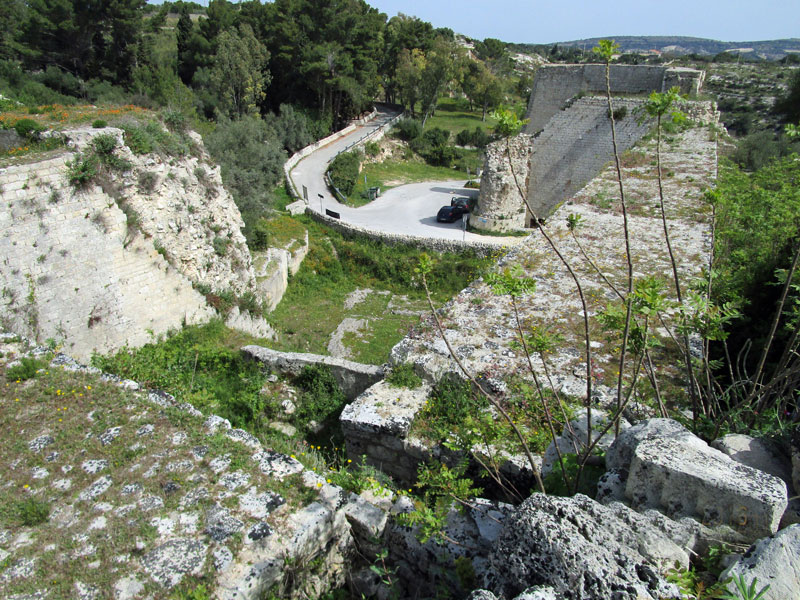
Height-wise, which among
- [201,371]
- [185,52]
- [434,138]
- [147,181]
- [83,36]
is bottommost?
[201,371]

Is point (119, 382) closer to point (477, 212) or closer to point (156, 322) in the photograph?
point (156, 322)

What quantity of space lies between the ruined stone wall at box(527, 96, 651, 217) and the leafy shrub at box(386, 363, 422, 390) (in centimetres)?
1257

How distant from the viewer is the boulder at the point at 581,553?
195 centimetres

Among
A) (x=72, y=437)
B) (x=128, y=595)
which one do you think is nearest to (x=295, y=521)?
(x=128, y=595)

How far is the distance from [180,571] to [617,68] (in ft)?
85.8

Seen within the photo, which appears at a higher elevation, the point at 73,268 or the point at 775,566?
the point at 775,566

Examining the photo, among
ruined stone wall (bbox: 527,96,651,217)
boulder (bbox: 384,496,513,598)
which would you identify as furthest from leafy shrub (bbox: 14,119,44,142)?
ruined stone wall (bbox: 527,96,651,217)

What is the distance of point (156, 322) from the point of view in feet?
30.1

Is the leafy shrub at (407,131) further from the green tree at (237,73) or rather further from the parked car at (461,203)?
the parked car at (461,203)

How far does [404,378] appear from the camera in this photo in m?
5.21

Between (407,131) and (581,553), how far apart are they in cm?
3756

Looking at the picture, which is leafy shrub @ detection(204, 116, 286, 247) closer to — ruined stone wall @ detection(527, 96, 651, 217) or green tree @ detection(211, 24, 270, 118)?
green tree @ detection(211, 24, 270, 118)

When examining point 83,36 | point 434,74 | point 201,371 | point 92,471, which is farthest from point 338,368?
point 434,74

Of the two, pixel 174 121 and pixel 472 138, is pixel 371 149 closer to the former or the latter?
pixel 472 138
